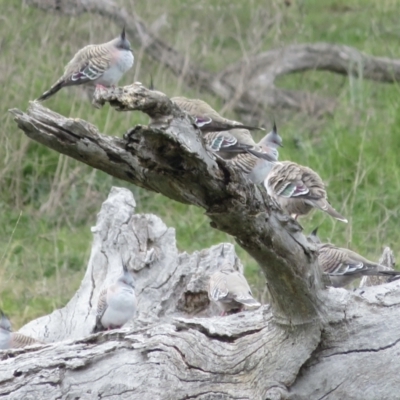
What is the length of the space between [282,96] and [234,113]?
73 cm

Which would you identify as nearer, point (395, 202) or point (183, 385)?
point (183, 385)

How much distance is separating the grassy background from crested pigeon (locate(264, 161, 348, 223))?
105 centimetres

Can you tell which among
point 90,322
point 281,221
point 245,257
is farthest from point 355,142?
point 281,221

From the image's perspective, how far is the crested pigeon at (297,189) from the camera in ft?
20.2

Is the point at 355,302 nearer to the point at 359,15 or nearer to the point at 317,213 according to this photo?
the point at 317,213

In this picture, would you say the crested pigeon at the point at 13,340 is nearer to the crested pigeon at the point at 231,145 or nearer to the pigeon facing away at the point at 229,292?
the pigeon facing away at the point at 229,292

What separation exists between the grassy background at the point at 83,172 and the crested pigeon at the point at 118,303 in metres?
1.54

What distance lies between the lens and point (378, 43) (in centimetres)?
1292

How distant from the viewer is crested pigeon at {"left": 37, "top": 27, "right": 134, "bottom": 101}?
666 cm

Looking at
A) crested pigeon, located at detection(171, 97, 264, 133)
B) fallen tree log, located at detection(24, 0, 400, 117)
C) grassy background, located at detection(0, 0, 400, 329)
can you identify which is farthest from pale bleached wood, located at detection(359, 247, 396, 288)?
fallen tree log, located at detection(24, 0, 400, 117)

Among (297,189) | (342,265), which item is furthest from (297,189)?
(342,265)

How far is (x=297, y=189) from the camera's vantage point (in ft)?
20.2

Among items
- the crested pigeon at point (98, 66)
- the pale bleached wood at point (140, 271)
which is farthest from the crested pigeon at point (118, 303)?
the crested pigeon at point (98, 66)

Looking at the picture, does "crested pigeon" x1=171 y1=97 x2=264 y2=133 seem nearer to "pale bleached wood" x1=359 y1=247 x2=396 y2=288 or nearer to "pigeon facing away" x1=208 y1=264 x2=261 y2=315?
"pigeon facing away" x1=208 y1=264 x2=261 y2=315
